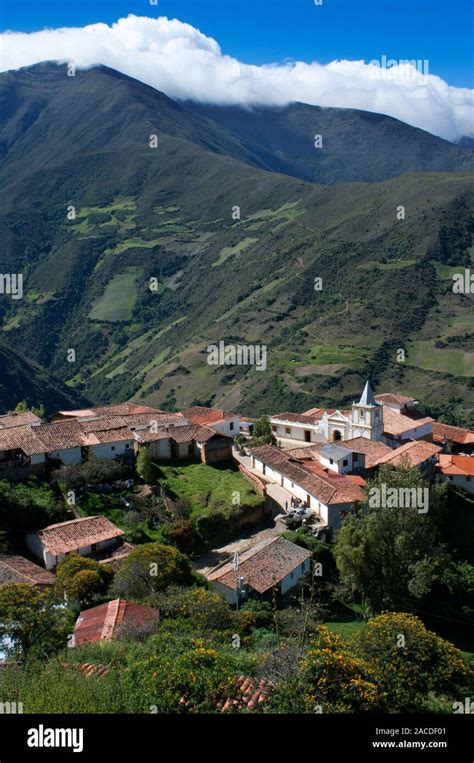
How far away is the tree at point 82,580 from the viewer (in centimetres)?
2355

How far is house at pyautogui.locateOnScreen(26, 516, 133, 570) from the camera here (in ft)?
91.6

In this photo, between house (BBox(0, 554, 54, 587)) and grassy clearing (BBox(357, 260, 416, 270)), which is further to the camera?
grassy clearing (BBox(357, 260, 416, 270))

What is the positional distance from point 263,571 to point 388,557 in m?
5.64

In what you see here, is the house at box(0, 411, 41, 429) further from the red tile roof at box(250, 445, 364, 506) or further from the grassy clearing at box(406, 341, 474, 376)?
the grassy clearing at box(406, 341, 474, 376)

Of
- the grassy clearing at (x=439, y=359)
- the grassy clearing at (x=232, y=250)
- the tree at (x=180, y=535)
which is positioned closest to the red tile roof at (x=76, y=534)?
the tree at (x=180, y=535)

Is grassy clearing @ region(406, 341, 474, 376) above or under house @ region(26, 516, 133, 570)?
above

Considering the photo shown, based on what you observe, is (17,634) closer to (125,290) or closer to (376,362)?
(376,362)

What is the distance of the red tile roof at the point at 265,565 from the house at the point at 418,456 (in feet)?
35.6

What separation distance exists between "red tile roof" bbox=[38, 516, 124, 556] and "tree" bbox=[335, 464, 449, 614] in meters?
10.1

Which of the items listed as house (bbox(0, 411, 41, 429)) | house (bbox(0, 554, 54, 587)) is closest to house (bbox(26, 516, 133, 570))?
house (bbox(0, 554, 54, 587))

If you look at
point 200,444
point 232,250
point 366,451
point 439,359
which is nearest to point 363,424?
point 366,451

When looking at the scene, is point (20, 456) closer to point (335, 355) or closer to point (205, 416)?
point (205, 416)

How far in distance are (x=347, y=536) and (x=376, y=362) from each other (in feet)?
255

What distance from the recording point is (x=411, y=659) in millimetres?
18047
